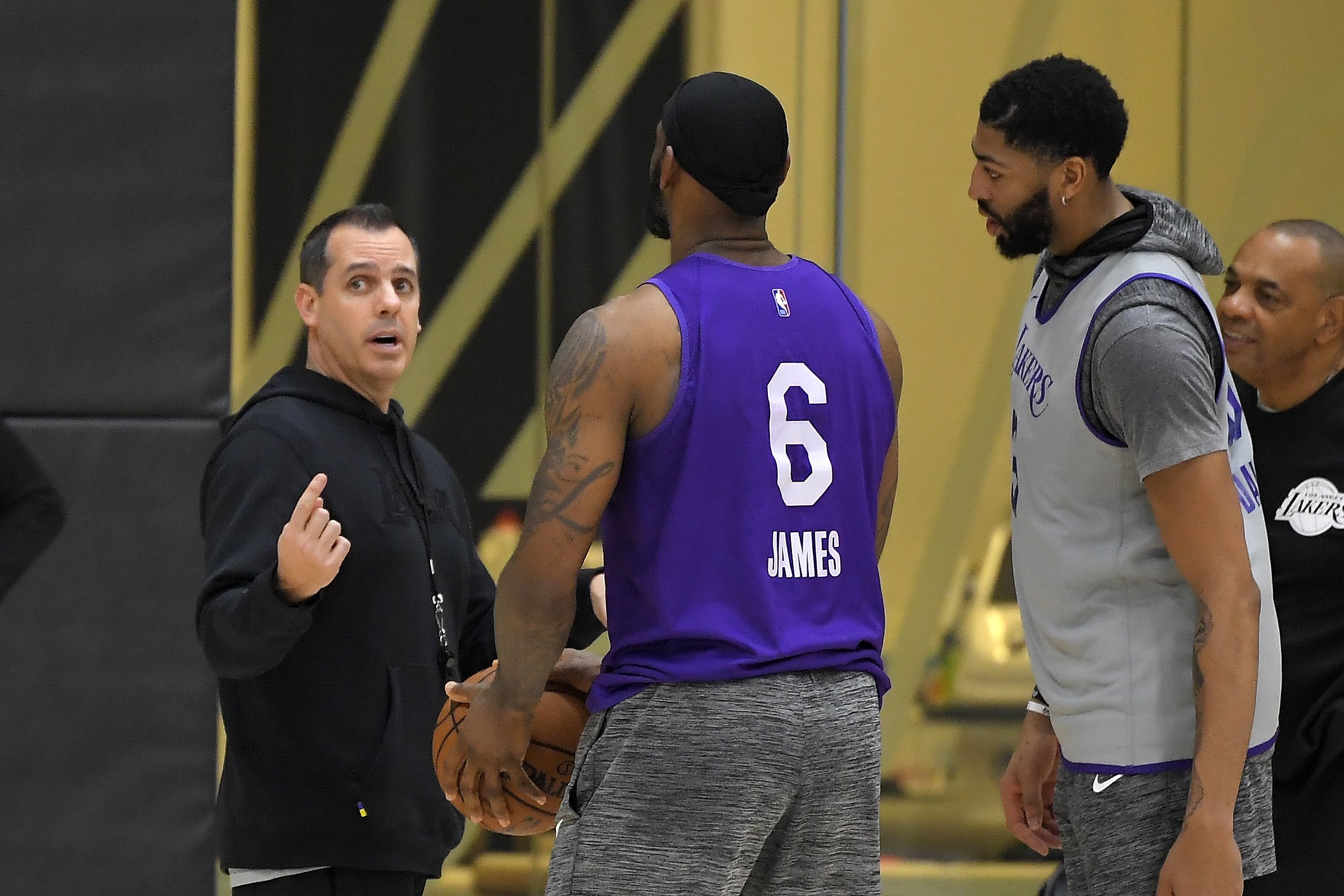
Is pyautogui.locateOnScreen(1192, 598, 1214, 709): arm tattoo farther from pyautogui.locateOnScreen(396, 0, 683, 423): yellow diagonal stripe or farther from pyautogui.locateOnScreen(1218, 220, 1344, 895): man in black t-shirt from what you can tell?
pyautogui.locateOnScreen(396, 0, 683, 423): yellow diagonal stripe

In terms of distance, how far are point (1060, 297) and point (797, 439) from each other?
0.56 m

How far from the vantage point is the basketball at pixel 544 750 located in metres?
2.48

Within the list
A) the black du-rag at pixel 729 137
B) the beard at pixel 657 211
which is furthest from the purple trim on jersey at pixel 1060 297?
the beard at pixel 657 211

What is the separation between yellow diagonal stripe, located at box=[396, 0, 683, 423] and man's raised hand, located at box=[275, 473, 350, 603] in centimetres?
239

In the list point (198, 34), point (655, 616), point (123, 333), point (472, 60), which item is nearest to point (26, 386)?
point (123, 333)

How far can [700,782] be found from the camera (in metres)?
2.20

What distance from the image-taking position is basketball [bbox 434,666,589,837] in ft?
8.15

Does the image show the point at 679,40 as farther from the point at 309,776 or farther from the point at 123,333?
the point at 309,776

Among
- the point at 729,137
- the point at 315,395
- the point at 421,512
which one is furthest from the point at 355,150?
the point at 729,137

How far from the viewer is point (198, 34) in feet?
16.2

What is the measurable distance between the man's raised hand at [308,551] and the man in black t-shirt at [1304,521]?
1961 mm

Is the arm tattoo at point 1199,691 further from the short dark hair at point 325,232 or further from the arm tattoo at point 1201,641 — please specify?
the short dark hair at point 325,232

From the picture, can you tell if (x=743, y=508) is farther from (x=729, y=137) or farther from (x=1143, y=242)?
(x=1143, y=242)

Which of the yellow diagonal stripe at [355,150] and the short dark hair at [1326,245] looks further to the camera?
the yellow diagonal stripe at [355,150]
